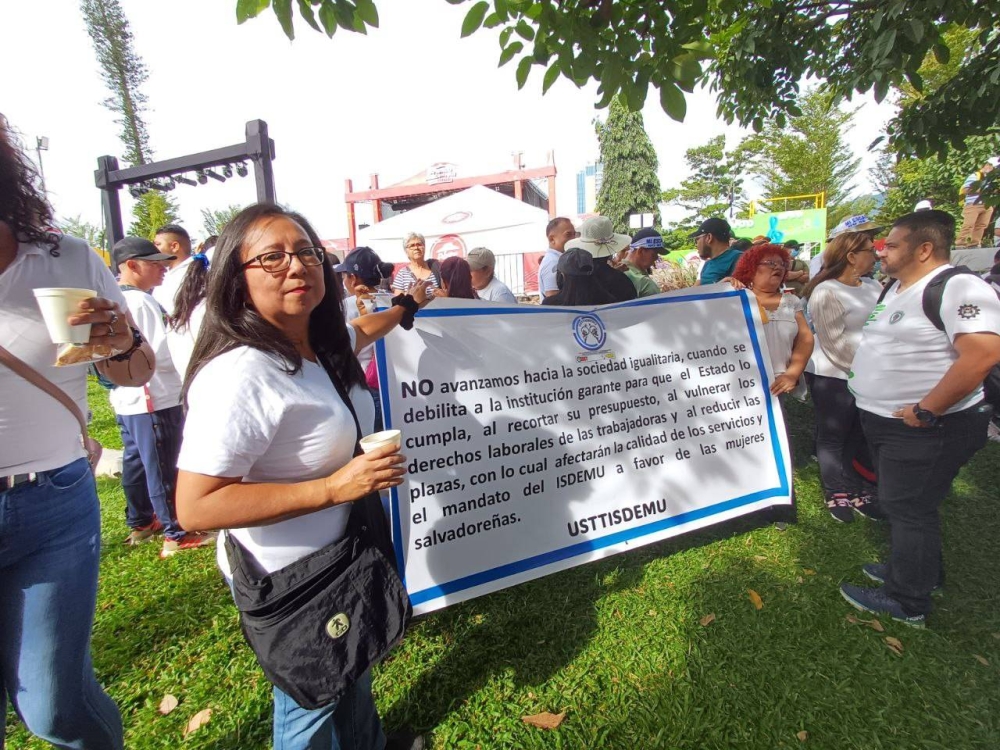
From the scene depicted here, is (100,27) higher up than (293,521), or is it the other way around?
(100,27)

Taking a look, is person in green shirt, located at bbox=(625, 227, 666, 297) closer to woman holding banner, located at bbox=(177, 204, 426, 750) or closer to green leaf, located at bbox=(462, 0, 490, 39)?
green leaf, located at bbox=(462, 0, 490, 39)

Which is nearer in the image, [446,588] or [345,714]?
[345,714]

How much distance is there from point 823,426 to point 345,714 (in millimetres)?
3683

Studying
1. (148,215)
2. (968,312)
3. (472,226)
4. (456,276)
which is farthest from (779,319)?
(148,215)

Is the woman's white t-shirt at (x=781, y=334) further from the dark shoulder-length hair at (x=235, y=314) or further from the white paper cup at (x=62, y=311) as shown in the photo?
the white paper cup at (x=62, y=311)

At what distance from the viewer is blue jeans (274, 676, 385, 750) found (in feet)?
4.77

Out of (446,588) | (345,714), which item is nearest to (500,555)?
(446,588)

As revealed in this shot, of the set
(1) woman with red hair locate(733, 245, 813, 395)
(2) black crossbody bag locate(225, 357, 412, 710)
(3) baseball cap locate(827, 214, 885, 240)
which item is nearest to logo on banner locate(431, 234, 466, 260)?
(3) baseball cap locate(827, 214, 885, 240)

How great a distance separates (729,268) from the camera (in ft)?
15.2

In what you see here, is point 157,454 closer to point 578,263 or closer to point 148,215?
point 578,263

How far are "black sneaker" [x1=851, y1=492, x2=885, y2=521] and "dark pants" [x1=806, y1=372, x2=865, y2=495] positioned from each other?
0.20ft

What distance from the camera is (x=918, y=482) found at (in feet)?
8.02

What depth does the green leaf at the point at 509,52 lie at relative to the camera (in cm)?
234

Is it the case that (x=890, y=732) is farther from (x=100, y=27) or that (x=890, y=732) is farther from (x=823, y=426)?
(x=100, y=27)
